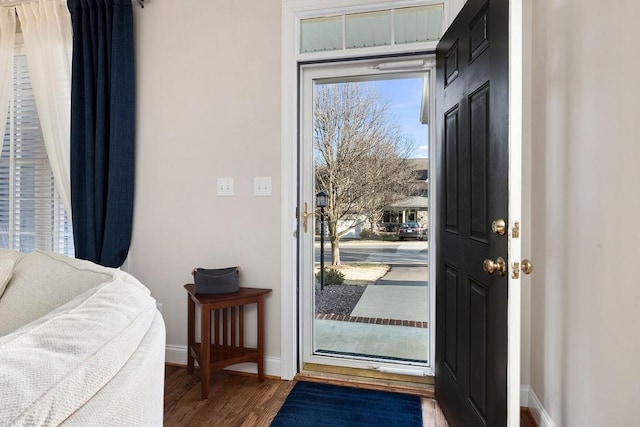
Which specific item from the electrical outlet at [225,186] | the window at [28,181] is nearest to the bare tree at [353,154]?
the electrical outlet at [225,186]

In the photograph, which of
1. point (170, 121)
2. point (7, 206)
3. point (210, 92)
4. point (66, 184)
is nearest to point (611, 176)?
point (210, 92)

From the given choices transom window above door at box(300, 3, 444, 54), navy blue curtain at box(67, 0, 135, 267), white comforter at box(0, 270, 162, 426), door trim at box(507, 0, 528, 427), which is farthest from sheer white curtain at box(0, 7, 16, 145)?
door trim at box(507, 0, 528, 427)

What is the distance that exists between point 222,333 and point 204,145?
1.23 meters

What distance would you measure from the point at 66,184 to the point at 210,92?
1240 millimetres

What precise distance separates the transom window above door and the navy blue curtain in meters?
1.24

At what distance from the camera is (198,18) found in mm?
2352

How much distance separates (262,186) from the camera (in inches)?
89.5

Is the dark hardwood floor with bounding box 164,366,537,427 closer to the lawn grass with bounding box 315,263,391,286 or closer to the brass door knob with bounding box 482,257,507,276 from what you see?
the lawn grass with bounding box 315,263,391,286

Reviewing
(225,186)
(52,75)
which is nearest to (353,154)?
(225,186)

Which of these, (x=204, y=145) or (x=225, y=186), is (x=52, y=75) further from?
(x=225, y=186)

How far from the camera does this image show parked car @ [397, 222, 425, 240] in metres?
2.28

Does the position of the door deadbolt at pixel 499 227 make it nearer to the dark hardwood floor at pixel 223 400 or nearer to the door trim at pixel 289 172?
the door trim at pixel 289 172

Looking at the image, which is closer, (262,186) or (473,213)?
(473,213)

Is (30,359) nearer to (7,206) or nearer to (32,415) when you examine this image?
(32,415)
